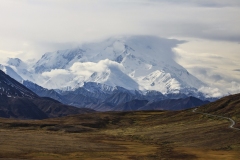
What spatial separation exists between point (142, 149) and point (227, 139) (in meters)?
24.5

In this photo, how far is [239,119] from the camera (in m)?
169

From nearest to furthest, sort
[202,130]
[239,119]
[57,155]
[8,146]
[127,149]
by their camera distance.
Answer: [57,155] < [8,146] < [127,149] < [202,130] < [239,119]

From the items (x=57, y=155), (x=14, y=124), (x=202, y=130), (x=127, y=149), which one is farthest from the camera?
(x=14, y=124)

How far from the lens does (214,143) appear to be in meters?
124

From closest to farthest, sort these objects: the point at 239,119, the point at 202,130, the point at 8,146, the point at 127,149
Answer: the point at 8,146 < the point at 127,149 < the point at 202,130 < the point at 239,119

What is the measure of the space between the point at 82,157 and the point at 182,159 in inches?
846

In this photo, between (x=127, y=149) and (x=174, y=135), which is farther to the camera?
(x=174, y=135)

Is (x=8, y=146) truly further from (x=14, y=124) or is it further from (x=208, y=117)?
(x=208, y=117)

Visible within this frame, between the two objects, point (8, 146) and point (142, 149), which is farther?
point (142, 149)

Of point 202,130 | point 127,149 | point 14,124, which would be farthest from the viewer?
point 14,124

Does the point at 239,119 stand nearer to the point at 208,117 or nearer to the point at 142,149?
the point at 208,117

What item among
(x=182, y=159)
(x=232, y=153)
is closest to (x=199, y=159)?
(x=182, y=159)

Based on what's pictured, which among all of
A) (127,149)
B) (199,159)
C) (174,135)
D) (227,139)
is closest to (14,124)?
(174,135)

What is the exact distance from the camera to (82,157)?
9762 centimetres
